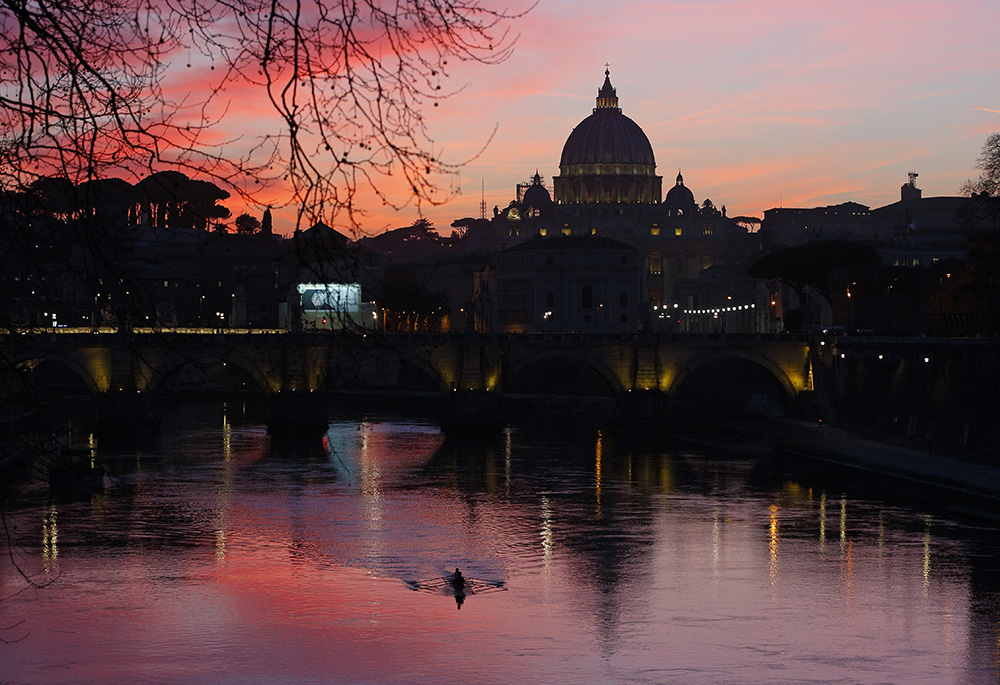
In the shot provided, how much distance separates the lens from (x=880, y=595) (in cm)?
4031

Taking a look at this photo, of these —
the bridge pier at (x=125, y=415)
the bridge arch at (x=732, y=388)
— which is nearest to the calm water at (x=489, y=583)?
the bridge pier at (x=125, y=415)

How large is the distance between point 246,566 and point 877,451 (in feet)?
115

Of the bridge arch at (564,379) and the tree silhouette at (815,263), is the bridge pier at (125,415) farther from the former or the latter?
the tree silhouette at (815,263)

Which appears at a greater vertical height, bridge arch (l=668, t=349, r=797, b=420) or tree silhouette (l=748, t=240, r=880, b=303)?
tree silhouette (l=748, t=240, r=880, b=303)

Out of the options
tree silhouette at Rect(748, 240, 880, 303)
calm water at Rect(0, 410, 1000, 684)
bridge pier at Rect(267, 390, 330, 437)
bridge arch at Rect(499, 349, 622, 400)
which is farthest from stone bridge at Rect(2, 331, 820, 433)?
tree silhouette at Rect(748, 240, 880, 303)

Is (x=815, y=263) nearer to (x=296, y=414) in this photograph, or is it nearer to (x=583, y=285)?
(x=296, y=414)

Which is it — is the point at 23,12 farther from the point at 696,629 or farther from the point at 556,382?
the point at 556,382

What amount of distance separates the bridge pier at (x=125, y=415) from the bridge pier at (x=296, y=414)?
7.01 meters

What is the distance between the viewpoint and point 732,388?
4247 inches

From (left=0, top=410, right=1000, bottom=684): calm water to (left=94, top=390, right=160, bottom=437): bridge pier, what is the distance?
16.3 meters

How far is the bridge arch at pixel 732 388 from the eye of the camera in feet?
306

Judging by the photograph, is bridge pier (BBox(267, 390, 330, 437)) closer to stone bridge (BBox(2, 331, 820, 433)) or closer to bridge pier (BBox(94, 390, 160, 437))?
stone bridge (BBox(2, 331, 820, 433))

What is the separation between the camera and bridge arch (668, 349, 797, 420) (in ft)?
306

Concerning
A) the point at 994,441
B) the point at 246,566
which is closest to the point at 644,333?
the point at 994,441
